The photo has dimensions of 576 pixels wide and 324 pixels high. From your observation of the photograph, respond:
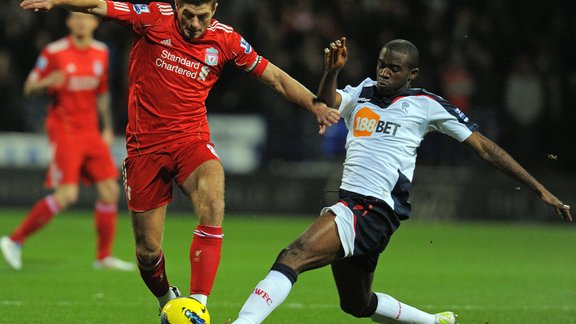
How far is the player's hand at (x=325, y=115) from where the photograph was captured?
675 cm

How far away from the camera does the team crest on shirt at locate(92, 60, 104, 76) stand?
1168cm

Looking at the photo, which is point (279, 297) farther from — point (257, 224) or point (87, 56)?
point (257, 224)

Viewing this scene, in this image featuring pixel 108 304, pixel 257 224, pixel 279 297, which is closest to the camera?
pixel 279 297

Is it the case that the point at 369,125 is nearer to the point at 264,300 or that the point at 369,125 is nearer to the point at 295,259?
the point at 295,259

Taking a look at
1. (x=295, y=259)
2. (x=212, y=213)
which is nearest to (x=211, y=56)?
(x=212, y=213)

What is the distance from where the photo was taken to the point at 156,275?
24.5 ft

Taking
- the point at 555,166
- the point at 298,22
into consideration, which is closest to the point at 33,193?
the point at 298,22

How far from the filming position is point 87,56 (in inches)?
460

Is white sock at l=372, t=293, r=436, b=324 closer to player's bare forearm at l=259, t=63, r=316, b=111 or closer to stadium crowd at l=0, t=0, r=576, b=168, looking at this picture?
player's bare forearm at l=259, t=63, r=316, b=111

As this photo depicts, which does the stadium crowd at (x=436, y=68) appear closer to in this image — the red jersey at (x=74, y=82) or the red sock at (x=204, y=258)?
the red jersey at (x=74, y=82)

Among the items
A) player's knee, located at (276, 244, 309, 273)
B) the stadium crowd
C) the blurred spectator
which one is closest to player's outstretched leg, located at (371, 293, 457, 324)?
player's knee, located at (276, 244, 309, 273)

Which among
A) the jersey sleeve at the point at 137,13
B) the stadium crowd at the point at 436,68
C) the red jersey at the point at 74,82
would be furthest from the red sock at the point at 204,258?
the stadium crowd at the point at 436,68

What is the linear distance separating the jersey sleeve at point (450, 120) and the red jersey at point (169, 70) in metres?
1.23

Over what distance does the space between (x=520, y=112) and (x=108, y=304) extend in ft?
33.5
